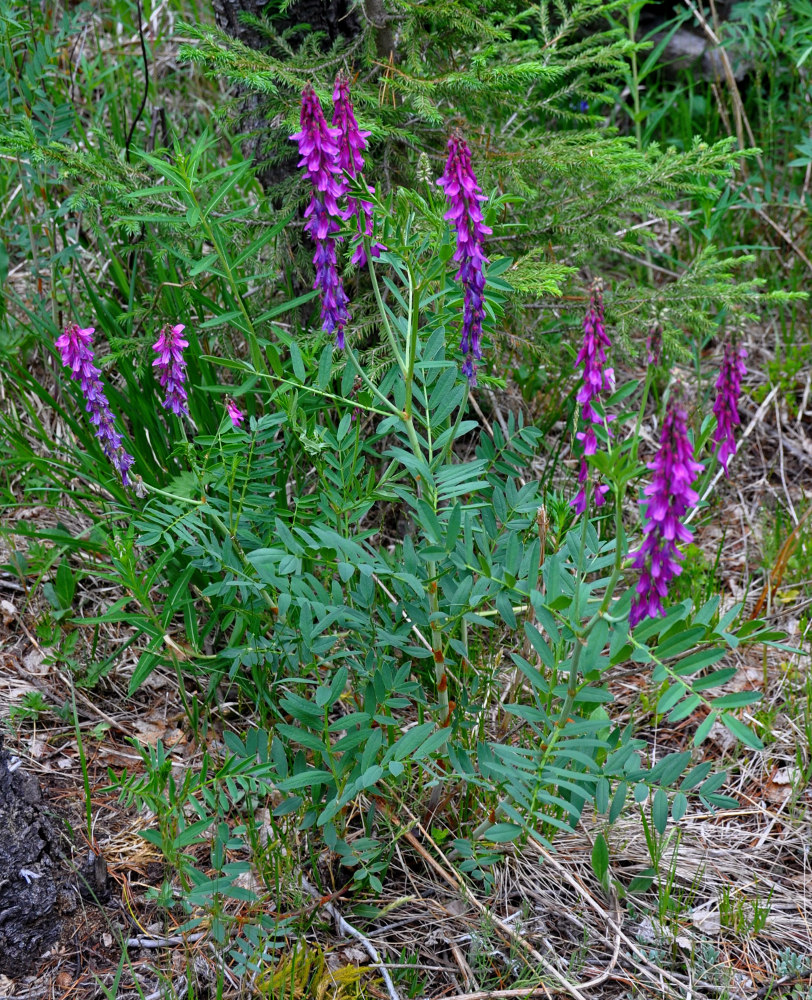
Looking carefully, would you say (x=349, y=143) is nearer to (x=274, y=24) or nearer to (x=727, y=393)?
(x=727, y=393)

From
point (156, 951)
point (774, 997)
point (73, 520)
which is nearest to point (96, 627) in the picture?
point (73, 520)

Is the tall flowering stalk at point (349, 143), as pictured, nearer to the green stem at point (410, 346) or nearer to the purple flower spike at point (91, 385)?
the green stem at point (410, 346)

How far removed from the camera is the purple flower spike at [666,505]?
1487mm

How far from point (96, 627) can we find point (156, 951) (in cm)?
103

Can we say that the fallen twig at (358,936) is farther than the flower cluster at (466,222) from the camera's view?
Yes

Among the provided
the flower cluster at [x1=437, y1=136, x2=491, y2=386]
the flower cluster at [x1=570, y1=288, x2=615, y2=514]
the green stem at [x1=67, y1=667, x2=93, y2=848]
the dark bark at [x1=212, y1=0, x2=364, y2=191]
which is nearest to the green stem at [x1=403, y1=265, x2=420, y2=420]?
the flower cluster at [x1=437, y1=136, x2=491, y2=386]

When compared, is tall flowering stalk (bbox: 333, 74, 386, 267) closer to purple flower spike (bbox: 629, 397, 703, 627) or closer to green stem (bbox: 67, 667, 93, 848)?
purple flower spike (bbox: 629, 397, 703, 627)

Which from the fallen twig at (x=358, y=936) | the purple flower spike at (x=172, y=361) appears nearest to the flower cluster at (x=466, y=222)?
the purple flower spike at (x=172, y=361)

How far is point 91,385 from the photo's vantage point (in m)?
2.46

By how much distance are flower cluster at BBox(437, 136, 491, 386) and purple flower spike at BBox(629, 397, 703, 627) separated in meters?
0.60

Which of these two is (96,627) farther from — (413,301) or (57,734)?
(413,301)

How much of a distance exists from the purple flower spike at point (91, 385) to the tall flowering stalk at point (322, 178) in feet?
2.47

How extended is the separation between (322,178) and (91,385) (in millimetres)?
955

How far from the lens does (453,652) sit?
257 centimetres
